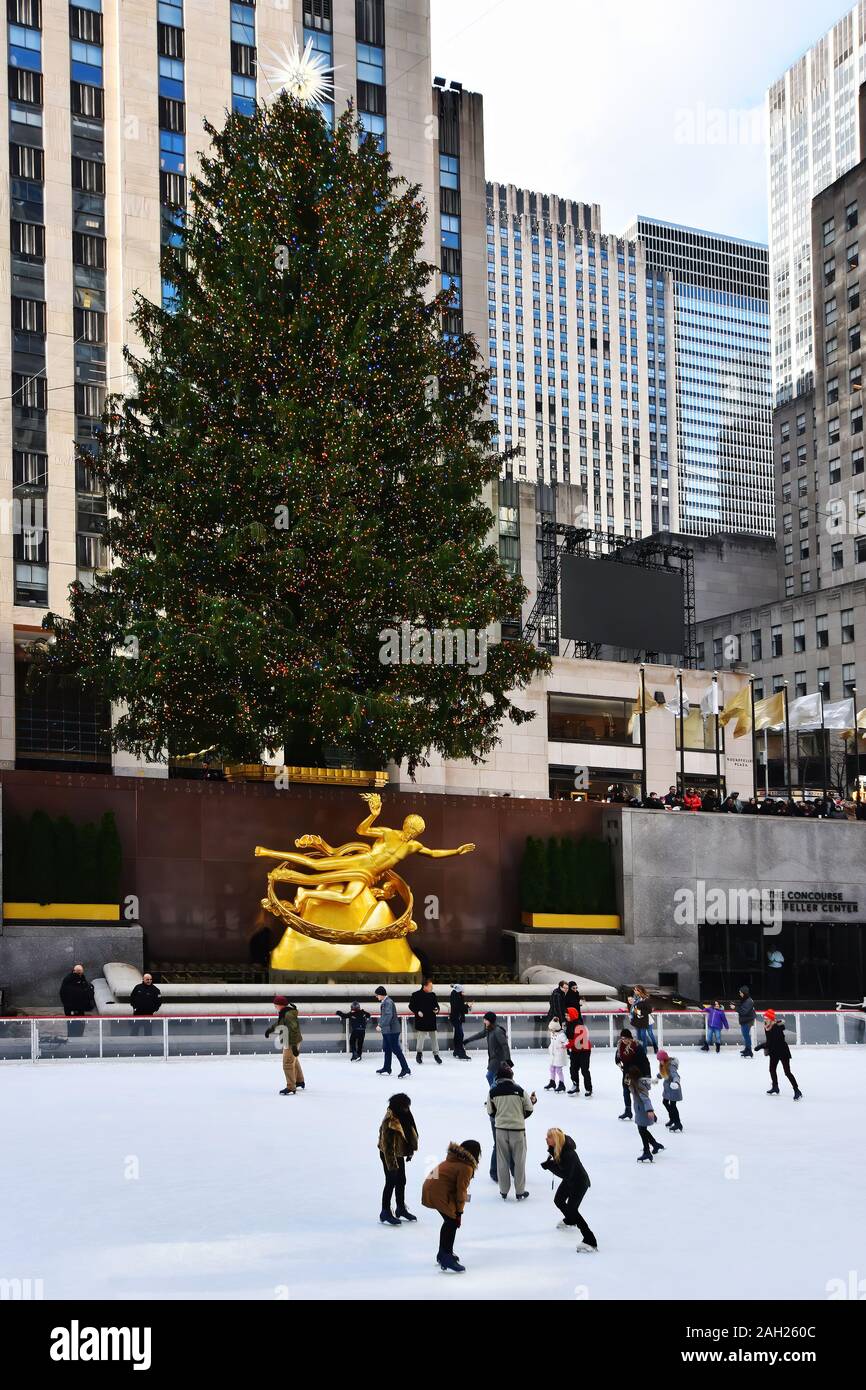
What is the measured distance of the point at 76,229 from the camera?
62.6 m

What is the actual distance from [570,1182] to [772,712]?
37.2 meters

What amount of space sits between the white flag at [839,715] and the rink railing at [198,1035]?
23276 millimetres

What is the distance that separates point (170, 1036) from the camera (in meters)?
24.8

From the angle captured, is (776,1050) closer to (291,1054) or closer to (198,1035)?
(291,1054)

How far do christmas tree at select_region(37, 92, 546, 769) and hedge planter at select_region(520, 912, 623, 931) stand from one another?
4.49 m

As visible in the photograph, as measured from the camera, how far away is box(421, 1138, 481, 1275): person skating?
12.3 m

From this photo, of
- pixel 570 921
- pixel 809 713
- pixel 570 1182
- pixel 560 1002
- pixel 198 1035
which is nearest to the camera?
pixel 570 1182

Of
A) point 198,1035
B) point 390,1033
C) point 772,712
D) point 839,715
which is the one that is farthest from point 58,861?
point 839,715

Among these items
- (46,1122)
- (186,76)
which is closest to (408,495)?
(46,1122)

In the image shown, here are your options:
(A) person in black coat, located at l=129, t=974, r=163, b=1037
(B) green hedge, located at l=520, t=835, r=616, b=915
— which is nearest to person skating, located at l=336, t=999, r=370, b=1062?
(A) person in black coat, located at l=129, t=974, r=163, b=1037

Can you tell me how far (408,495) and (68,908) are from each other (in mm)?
13156

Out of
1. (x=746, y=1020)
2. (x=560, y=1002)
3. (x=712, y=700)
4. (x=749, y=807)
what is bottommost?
(x=746, y=1020)

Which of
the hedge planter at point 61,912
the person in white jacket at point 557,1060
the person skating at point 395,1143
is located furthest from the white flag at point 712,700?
the person skating at point 395,1143

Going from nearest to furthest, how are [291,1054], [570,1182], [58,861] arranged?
[570,1182]
[291,1054]
[58,861]
